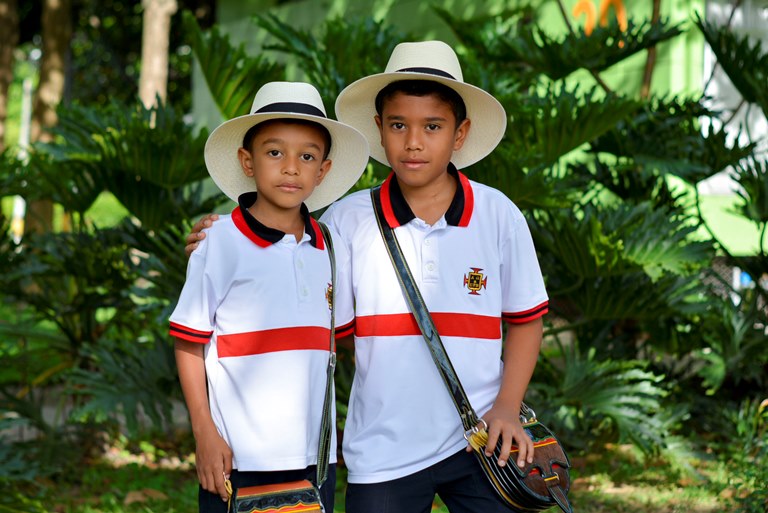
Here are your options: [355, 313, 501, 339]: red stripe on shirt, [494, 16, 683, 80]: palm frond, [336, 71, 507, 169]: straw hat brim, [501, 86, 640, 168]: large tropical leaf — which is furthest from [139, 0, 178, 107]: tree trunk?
[355, 313, 501, 339]: red stripe on shirt

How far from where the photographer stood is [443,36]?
9781 millimetres

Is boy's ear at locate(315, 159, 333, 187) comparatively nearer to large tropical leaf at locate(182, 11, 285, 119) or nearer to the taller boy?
the taller boy

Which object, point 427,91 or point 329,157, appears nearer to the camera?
point 427,91

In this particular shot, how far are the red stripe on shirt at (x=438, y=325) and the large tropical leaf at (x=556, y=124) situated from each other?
2015 millimetres

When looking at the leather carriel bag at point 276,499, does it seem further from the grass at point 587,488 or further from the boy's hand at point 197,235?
the grass at point 587,488

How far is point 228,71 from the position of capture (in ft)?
15.8

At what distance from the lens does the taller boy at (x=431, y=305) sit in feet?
7.28

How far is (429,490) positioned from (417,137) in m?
0.79

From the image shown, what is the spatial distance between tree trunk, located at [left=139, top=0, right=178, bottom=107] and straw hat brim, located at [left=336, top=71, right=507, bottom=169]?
22.4ft

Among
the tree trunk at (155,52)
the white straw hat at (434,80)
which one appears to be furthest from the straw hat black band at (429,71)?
the tree trunk at (155,52)

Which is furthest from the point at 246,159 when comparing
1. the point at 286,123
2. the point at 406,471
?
the point at 406,471

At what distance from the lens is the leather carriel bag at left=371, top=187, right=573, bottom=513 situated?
2.13 m

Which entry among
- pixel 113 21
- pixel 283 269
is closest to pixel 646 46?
pixel 283 269

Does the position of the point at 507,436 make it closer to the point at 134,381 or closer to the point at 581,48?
the point at 134,381
